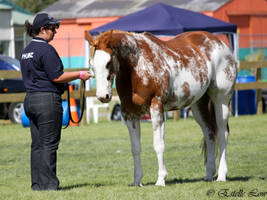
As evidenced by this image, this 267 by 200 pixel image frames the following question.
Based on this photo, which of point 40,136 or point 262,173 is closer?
point 40,136

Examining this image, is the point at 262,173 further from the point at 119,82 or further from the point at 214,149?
the point at 119,82

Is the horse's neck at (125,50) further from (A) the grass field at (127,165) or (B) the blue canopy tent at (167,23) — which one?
(B) the blue canopy tent at (167,23)

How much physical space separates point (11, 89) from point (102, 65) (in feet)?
37.0

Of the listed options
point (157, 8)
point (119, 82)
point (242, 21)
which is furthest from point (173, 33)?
point (242, 21)

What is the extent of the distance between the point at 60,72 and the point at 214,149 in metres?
2.59

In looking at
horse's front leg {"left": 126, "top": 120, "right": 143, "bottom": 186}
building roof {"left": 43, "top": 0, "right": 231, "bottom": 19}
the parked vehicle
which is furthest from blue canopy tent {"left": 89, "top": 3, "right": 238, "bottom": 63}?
building roof {"left": 43, "top": 0, "right": 231, "bottom": 19}

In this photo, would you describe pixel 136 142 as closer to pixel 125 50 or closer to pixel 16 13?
pixel 125 50

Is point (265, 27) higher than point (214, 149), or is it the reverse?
point (265, 27)

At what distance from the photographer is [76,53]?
32.9 meters

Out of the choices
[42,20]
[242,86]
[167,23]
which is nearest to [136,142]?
[42,20]

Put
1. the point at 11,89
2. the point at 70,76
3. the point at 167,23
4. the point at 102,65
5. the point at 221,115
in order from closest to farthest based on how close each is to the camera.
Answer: the point at 102,65 → the point at 70,76 → the point at 221,115 → the point at 167,23 → the point at 11,89

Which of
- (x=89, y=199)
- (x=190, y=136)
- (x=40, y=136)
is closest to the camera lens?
(x=89, y=199)

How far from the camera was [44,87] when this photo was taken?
730 centimetres

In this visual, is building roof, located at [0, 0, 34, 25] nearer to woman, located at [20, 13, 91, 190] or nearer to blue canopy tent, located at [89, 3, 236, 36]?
blue canopy tent, located at [89, 3, 236, 36]
